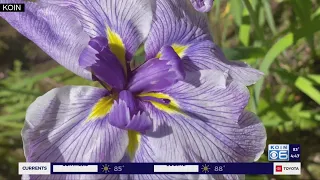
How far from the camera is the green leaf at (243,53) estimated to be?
712mm

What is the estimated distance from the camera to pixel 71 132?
0.55m

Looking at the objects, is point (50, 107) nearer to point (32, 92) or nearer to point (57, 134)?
point (57, 134)

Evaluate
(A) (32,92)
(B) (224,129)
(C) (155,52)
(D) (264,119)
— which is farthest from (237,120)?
(A) (32,92)

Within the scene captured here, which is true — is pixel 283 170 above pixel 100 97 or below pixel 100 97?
below

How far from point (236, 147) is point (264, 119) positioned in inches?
11.6

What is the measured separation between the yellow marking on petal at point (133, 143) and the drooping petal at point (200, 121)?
0.05 feet

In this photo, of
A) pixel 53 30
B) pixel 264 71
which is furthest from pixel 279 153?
pixel 53 30

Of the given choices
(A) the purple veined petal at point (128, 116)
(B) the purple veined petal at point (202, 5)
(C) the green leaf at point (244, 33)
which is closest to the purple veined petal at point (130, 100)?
(A) the purple veined petal at point (128, 116)

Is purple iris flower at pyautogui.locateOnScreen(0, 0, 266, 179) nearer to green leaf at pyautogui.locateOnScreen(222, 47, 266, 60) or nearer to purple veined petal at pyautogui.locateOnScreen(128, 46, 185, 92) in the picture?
purple veined petal at pyautogui.locateOnScreen(128, 46, 185, 92)

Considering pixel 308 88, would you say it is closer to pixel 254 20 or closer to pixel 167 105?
pixel 254 20

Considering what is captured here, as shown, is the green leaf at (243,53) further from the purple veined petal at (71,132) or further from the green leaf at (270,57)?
the purple veined petal at (71,132)

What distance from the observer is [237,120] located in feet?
1.90

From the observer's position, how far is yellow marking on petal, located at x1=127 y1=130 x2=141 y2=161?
577 millimetres

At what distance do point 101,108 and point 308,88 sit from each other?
1.40ft
